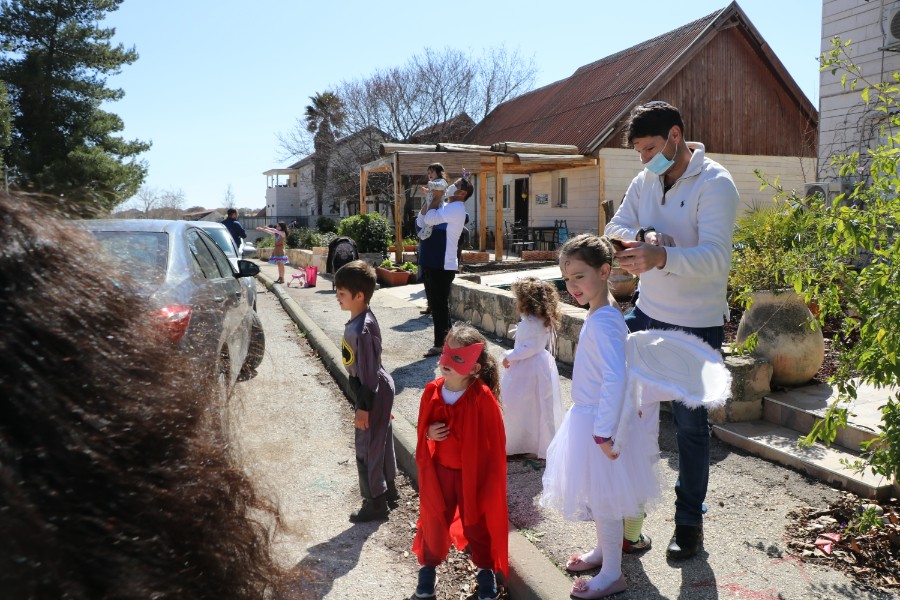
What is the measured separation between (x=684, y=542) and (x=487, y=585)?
97 centimetres

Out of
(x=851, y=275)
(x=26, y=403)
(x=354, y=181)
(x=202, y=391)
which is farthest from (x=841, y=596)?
(x=354, y=181)

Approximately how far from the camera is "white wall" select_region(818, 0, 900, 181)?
10000 mm

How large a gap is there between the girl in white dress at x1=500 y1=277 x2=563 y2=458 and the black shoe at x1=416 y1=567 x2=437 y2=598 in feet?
5.20

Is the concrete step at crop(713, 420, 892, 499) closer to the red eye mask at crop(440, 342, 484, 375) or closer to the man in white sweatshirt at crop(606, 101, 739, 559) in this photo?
the man in white sweatshirt at crop(606, 101, 739, 559)

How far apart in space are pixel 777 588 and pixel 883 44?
982cm

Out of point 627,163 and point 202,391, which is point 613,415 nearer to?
point 202,391

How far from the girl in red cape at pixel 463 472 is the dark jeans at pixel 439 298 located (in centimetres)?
453

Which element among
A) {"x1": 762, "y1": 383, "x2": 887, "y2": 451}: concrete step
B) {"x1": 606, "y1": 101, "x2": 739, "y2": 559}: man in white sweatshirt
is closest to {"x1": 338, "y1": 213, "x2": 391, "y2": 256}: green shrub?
{"x1": 762, "y1": 383, "x2": 887, "y2": 451}: concrete step

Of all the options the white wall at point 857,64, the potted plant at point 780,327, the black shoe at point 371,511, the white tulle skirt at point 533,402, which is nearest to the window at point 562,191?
the white wall at point 857,64

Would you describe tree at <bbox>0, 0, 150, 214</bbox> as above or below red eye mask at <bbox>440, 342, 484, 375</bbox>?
above

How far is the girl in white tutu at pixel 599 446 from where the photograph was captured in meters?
2.96

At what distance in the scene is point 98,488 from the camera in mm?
758

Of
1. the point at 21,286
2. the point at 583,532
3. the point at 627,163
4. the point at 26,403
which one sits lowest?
the point at 583,532

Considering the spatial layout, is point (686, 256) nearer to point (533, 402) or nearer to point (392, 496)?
point (533, 402)
